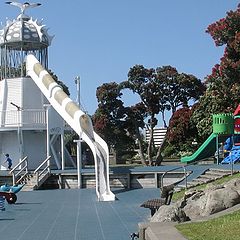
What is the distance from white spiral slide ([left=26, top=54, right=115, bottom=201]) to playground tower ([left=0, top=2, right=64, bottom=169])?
1.64m

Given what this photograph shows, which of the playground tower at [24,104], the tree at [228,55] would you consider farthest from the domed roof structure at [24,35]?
the tree at [228,55]

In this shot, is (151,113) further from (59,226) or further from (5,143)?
(59,226)

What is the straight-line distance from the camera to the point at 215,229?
26.7ft

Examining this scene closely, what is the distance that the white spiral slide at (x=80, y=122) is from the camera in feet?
71.9

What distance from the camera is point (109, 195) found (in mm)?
20844

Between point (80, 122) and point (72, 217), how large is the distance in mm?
9582

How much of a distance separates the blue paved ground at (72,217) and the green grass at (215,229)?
3042 millimetres

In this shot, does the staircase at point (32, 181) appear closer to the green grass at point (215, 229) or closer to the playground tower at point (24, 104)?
the playground tower at point (24, 104)

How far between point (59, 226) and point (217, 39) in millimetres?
16470

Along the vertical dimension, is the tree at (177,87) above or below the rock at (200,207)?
above

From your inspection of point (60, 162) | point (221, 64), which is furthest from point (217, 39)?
point (60, 162)

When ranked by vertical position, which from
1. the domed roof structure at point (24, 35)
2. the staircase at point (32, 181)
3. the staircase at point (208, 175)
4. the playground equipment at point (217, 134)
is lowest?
the staircase at point (32, 181)

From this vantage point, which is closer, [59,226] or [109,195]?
[59,226]

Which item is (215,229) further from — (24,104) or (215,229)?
(24,104)
